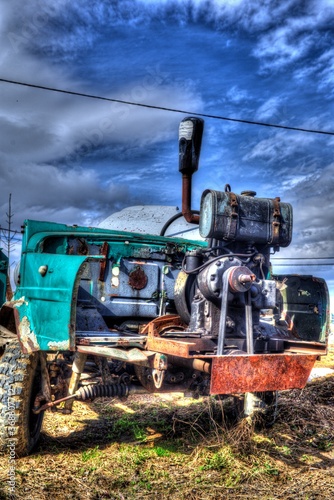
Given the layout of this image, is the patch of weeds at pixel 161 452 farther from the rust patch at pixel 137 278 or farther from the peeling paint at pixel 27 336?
the rust patch at pixel 137 278

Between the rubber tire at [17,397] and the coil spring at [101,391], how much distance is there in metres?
0.48

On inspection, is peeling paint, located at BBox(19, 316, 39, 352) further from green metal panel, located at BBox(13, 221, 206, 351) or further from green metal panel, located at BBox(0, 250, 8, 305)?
green metal panel, located at BBox(0, 250, 8, 305)

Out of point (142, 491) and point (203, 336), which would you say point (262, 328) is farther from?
point (142, 491)

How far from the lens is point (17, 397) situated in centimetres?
440

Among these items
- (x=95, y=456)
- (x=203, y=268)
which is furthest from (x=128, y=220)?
(x=95, y=456)

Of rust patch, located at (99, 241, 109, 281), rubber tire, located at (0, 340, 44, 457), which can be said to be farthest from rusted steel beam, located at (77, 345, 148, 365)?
rust patch, located at (99, 241, 109, 281)

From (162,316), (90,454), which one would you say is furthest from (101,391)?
(162,316)

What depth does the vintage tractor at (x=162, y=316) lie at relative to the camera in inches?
158

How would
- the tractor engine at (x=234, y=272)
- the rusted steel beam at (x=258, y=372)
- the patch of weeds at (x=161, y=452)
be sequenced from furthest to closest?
the patch of weeds at (x=161, y=452) < the tractor engine at (x=234, y=272) < the rusted steel beam at (x=258, y=372)

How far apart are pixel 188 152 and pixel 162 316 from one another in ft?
5.81

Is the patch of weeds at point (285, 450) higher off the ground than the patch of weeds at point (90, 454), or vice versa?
the patch of weeds at point (90, 454)

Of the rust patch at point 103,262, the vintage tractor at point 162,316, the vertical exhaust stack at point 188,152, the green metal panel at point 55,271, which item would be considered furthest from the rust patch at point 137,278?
the vertical exhaust stack at point 188,152

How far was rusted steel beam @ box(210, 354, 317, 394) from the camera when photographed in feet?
12.1

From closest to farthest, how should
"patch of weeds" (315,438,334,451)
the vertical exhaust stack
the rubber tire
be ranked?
1. the rubber tire
2. "patch of weeds" (315,438,334,451)
3. the vertical exhaust stack
